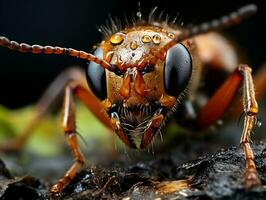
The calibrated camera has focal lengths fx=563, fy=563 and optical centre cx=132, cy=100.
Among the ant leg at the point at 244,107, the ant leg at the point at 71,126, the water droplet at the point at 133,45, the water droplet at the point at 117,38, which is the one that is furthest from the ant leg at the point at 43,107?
the water droplet at the point at 133,45

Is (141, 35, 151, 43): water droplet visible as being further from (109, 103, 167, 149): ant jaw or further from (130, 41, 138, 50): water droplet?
(109, 103, 167, 149): ant jaw

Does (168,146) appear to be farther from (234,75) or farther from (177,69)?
(177,69)

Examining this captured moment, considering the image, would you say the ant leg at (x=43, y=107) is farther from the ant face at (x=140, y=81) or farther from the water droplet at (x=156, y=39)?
the water droplet at (x=156, y=39)

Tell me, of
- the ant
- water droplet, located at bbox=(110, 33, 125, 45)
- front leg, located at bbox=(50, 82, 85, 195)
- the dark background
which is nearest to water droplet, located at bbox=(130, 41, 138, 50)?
the ant

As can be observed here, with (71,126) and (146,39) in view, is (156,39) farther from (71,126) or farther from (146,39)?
(71,126)

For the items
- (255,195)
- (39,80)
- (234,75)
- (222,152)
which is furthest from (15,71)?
(255,195)

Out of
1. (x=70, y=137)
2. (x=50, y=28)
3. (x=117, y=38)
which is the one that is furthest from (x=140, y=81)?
(x=50, y=28)
